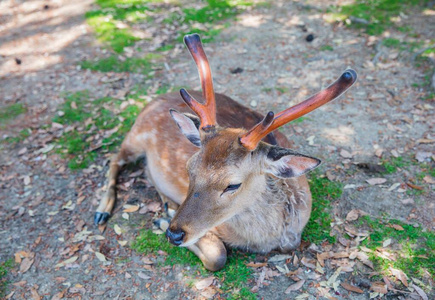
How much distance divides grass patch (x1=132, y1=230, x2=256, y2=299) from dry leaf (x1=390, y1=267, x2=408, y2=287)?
1.30m

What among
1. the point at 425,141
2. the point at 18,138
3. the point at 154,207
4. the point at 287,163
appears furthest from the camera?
the point at 18,138

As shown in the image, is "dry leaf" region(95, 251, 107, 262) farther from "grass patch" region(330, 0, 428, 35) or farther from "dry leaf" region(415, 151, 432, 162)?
"grass patch" region(330, 0, 428, 35)

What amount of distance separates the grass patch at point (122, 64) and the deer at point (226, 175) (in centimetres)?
257

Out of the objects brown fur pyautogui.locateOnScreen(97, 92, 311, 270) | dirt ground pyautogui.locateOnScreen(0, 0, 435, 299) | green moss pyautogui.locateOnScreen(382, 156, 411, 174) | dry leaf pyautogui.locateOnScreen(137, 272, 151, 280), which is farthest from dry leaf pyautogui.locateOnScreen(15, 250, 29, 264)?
green moss pyautogui.locateOnScreen(382, 156, 411, 174)

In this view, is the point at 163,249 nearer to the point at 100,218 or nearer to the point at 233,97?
the point at 100,218

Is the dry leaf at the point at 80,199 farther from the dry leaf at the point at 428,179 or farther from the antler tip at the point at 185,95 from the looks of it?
the dry leaf at the point at 428,179

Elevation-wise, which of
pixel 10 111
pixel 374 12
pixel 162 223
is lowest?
pixel 162 223

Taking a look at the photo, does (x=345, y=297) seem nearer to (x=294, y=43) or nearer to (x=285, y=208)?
(x=285, y=208)

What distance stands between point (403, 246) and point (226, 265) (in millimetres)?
1729

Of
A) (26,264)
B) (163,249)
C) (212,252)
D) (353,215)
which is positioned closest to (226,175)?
(212,252)

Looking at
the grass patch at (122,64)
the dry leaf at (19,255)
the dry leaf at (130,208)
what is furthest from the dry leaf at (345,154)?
the dry leaf at (19,255)

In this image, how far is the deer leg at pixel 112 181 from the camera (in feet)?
14.2

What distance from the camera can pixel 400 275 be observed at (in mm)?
3412

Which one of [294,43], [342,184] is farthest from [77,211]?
[294,43]
